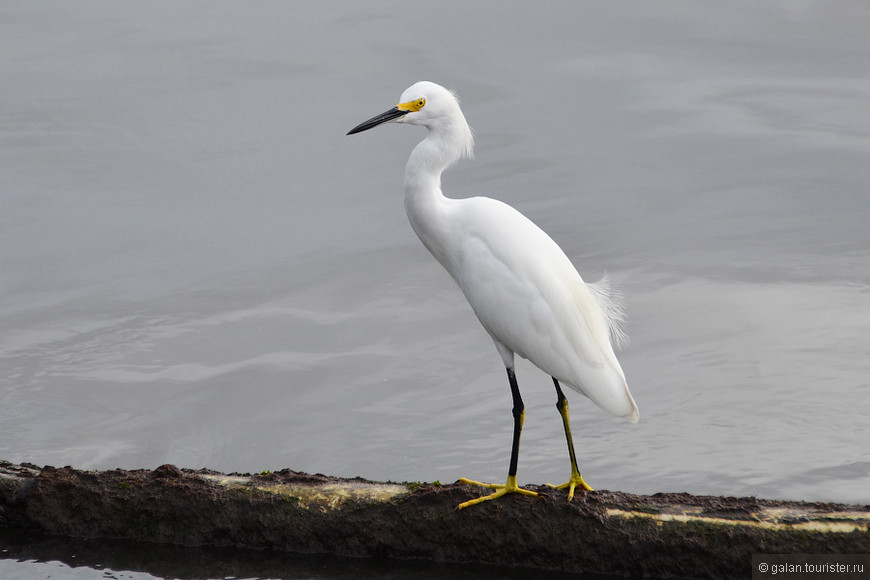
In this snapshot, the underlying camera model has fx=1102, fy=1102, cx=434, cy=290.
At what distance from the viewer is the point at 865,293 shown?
29.1 feet

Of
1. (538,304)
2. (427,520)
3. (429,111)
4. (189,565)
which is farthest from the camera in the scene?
(429,111)

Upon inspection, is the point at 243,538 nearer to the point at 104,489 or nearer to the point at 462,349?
the point at 104,489

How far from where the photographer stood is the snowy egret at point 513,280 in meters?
5.33

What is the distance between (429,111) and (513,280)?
944 mm

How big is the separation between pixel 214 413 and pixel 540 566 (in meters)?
3.56

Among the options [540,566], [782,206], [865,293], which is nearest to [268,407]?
[540,566]

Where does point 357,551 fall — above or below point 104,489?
below

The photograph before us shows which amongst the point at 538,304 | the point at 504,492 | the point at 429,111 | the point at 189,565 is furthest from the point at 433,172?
the point at 189,565

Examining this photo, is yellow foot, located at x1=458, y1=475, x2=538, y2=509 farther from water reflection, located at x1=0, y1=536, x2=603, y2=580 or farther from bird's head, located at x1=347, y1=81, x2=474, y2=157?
bird's head, located at x1=347, y1=81, x2=474, y2=157

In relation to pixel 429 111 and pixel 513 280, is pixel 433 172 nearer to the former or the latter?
pixel 429 111

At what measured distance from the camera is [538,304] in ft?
17.5

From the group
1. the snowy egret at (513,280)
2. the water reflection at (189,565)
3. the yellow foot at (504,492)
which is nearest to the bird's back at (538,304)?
the snowy egret at (513,280)

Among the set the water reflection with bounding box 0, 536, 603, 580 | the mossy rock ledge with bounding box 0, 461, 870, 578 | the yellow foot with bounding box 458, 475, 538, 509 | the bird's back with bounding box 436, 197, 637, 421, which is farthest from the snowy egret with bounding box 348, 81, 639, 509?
the water reflection with bounding box 0, 536, 603, 580

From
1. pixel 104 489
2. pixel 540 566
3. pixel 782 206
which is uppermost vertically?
pixel 782 206
